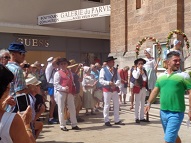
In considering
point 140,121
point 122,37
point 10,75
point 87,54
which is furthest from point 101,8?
point 10,75

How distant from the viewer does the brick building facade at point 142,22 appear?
38.1 ft

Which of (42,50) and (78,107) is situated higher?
(42,50)

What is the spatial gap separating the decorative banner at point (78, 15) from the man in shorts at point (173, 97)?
11.4 meters

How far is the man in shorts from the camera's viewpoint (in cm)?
431

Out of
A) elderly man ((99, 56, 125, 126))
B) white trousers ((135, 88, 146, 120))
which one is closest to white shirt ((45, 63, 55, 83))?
elderly man ((99, 56, 125, 126))

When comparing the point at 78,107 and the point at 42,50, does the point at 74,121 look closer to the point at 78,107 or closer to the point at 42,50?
the point at 78,107

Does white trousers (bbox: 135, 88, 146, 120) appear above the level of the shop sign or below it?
below

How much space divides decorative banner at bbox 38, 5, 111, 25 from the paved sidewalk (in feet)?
28.1

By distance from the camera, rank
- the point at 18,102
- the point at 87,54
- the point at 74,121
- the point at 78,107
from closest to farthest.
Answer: the point at 18,102
the point at 74,121
the point at 78,107
the point at 87,54

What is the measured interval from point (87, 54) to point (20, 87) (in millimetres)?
19097

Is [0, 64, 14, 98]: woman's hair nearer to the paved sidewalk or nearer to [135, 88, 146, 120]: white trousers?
the paved sidewalk

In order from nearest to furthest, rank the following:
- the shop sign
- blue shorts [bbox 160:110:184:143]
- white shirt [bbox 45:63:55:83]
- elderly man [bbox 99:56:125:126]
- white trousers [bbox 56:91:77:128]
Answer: blue shorts [bbox 160:110:184:143] < white trousers [bbox 56:91:77:128] < elderly man [bbox 99:56:125:126] < white shirt [bbox 45:63:55:83] < the shop sign

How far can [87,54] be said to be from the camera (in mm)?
22953

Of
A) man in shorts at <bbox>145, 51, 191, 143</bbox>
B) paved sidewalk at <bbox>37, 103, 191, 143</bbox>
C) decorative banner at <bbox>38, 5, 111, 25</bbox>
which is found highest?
decorative banner at <bbox>38, 5, 111, 25</bbox>
